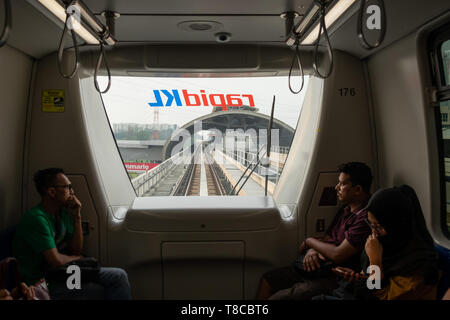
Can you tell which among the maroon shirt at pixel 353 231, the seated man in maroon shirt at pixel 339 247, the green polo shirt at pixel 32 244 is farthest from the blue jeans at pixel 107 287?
the maroon shirt at pixel 353 231

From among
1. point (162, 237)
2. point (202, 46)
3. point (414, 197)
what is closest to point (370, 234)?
point (414, 197)

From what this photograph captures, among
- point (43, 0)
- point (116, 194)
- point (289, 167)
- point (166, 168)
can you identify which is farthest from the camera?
point (166, 168)

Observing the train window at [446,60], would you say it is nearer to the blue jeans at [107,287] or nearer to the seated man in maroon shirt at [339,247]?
the seated man in maroon shirt at [339,247]

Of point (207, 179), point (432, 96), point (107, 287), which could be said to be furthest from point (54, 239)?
point (432, 96)

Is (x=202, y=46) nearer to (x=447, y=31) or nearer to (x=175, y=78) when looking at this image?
(x=175, y=78)

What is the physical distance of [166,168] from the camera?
378 centimetres

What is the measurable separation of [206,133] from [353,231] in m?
1.65

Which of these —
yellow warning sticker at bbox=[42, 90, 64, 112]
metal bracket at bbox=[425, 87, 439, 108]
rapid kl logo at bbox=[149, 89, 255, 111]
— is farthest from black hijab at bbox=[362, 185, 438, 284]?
yellow warning sticker at bbox=[42, 90, 64, 112]

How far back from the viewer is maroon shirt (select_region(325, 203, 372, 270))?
2191mm

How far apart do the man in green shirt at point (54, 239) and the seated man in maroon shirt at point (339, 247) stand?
1.21 m

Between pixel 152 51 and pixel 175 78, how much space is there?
37cm

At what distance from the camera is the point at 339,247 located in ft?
7.54

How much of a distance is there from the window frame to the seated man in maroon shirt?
0.46m

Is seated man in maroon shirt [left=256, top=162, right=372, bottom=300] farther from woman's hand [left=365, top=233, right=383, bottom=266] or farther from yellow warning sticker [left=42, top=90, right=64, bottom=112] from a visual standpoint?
yellow warning sticker [left=42, top=90, right=64, bottom=112]
